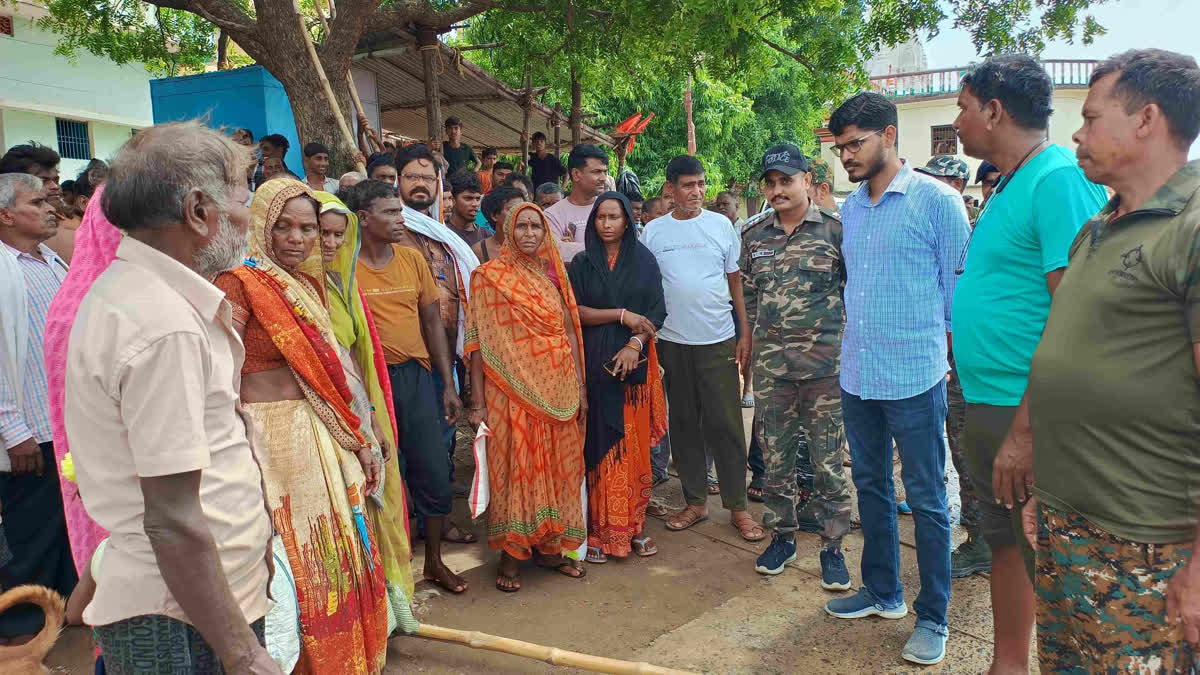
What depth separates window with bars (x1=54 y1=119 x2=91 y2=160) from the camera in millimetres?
14531

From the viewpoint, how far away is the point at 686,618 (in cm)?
354

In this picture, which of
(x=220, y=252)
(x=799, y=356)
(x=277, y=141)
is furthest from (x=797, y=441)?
(x=277, y=141)

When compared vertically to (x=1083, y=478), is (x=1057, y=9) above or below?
above

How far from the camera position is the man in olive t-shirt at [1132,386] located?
1696 millimetres

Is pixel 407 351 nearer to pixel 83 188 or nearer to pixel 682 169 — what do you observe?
pixel 682 169

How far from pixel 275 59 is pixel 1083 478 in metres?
6.73

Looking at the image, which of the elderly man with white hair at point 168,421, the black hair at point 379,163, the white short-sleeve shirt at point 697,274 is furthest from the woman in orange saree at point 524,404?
the elderly man with white hair at point 168,421

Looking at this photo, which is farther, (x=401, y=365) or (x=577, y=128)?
(x=577, y=128)

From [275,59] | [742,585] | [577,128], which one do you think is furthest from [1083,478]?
[577,128]

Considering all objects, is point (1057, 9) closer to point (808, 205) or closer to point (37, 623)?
point (808, 205)

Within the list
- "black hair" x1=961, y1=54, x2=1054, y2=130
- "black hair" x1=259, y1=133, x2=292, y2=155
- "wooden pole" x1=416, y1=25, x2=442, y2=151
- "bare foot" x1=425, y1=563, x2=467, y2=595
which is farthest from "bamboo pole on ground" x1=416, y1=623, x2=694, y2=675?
"wooden pole" x1=416, y1=25, x2=442, y2=151

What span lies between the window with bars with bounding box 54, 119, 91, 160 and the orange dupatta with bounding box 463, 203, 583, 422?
14.4m

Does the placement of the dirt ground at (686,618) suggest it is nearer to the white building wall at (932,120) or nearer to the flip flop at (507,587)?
the flip flop at (507,587)

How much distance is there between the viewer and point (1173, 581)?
66.7 inches
